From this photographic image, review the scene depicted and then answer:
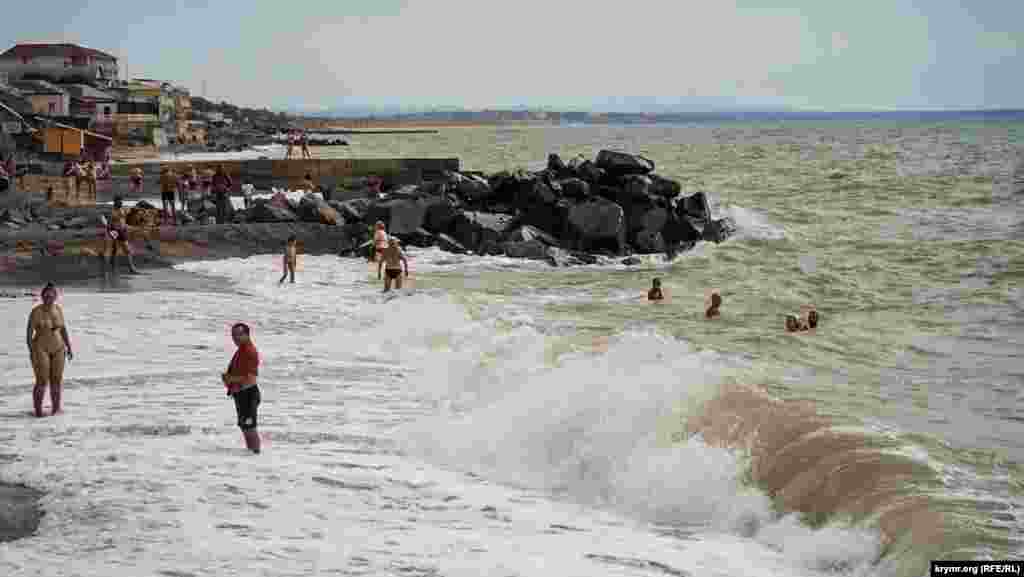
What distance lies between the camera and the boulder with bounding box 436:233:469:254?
95.3 feet

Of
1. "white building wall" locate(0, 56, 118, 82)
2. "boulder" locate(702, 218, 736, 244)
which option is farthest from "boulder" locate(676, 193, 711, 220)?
"white building wall" locate(0, 56, 118, 82)

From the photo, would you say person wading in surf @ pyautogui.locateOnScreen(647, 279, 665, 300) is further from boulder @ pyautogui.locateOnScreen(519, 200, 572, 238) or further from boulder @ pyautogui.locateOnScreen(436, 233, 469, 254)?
boulder @ pyautogui.locateOnScreen(519, 200, 572, 238)

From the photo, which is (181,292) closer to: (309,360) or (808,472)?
(309,360)

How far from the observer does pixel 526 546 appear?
8242 mm

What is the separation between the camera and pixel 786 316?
1850 centimetres

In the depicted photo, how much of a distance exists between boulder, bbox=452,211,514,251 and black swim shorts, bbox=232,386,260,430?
62.0 ft

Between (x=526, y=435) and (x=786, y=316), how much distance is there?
825 cm

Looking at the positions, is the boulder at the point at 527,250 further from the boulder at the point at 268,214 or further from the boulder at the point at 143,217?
the boulder at the point at 143,217

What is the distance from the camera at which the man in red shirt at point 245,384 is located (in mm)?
10320

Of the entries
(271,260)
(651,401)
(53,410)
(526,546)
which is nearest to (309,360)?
(53,410)

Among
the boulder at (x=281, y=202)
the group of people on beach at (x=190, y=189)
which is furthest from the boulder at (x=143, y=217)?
the boulder at (x=281, y=202)

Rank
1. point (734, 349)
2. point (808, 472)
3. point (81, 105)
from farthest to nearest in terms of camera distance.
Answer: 1. point (81, 105)
2. point (734, 349)
3. point (808, 472)

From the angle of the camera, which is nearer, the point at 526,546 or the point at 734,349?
the point at 526,546

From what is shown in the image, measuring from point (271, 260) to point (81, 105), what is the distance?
216 feet
